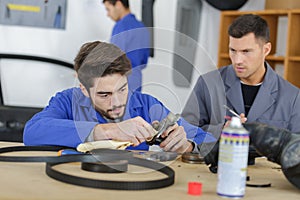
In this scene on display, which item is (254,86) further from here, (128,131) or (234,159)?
(234,159)

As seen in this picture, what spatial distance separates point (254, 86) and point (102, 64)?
4.88 feet

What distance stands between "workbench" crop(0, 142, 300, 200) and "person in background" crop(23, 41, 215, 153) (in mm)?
156

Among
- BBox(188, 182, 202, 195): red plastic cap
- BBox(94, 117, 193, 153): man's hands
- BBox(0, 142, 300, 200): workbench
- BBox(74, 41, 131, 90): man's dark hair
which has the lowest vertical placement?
BBox(0, 142, 300, 200): workbench

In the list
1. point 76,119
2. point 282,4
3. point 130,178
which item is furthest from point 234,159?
point 282,4

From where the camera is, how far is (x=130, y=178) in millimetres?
1850

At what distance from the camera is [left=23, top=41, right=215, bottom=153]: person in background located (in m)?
2.10

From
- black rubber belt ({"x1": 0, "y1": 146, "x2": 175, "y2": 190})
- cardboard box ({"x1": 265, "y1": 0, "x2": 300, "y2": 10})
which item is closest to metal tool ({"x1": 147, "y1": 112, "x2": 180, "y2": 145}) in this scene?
black rubber belt ({"x1": 0, "y1": 146, "x2": 175, "y2": 190})

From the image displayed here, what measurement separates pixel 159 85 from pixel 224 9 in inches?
151

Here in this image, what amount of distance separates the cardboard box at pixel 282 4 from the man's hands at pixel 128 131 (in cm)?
334

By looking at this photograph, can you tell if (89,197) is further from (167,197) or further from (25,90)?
(25,90)

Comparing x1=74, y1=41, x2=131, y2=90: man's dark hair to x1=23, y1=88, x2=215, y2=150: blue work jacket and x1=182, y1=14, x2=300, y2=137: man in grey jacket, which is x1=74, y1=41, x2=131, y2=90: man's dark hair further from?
x1=182, y1=14, x2=300, y2=137: man in grey jacket

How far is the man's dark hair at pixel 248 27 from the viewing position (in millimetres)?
3422

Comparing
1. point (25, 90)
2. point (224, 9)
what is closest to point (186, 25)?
point (224, 9)

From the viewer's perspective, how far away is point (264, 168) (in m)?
2.22
